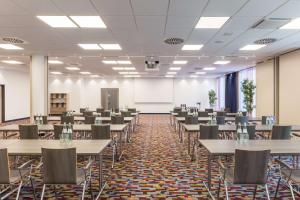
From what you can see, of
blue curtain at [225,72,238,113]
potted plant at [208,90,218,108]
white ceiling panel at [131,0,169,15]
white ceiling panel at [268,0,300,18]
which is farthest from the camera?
potted plant at [208,90,218,108]

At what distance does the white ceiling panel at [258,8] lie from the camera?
15.2ft

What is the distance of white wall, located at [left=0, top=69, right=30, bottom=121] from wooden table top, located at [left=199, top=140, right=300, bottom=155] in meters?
15.2

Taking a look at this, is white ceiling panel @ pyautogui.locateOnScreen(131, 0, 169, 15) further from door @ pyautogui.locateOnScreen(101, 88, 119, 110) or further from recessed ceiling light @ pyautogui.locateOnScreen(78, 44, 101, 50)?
door @ pyautogui.locateOnScreen(101, 88, 119, 110)

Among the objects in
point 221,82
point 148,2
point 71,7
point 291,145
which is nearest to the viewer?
point 291,145

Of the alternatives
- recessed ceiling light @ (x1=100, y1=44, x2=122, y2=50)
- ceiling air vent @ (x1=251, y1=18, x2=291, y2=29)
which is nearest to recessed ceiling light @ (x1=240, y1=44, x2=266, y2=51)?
ceiling air vent @ (x1=251, y1=18, x2=291, y2=29)

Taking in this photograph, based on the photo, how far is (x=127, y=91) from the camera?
23.4 metres

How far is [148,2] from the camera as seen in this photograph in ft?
15.1

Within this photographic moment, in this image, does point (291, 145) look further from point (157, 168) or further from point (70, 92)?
point (70, 92)

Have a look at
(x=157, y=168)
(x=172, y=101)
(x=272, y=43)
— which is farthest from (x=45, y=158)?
(x=172, y=101)

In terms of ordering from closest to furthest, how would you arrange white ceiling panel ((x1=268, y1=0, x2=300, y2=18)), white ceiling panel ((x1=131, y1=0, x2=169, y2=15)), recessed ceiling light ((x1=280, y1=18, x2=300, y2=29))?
1. white ceiling panel ((x1=131, y1=0, x2=169, y2=15))
2. white ceiling panel ((x1=268, y1=0, x2=300, y2=18))
3. recessed ceiling light ((x1=280, y1=18, x2=300, y2=29))

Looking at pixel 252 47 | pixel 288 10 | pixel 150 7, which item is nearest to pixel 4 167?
pixel 150 7

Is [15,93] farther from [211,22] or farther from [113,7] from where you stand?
[211,22]

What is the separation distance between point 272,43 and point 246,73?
331 inches

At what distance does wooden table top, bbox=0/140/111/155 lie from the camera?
344 centimetres
